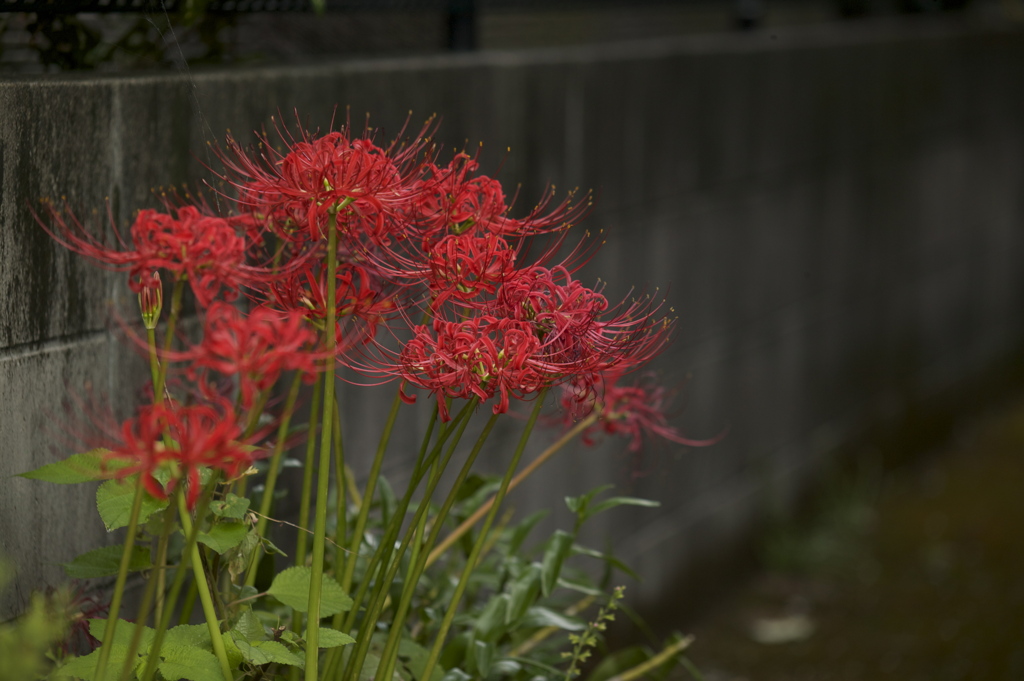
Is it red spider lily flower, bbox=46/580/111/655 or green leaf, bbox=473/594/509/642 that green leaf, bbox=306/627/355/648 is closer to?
red spider lily flower, bbox=46/580/111/655

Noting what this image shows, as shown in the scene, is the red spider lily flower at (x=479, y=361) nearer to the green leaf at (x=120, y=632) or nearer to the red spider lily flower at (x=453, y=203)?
the red spider lily flower at (x=453, y=203)

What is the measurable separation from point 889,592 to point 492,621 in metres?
2.35

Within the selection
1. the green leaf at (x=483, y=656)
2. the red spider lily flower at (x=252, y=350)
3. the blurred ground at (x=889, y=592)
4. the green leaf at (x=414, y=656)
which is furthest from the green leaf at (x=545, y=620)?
the blurred ground at (x=889, y=592)

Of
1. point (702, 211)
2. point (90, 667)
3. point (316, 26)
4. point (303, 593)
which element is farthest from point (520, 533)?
point (702, 211)

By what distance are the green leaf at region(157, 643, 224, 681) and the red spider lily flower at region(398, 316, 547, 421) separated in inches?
14.8

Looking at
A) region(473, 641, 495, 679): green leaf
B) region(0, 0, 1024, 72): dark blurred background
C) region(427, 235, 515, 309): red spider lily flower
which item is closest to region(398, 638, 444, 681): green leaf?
region(473, 641, 495, 679): green leaf

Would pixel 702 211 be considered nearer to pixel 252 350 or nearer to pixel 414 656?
pixel 414 656

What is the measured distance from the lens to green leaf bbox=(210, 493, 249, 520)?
1.31 meters

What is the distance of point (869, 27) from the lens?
468 centimetres

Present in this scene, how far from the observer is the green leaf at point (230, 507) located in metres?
1.31

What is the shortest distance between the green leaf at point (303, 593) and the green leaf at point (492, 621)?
1.67 feet

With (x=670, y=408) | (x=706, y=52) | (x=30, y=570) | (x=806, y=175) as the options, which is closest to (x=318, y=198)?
(x=30, y=570)

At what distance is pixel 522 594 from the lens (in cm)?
186

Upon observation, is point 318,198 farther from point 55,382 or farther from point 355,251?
point 55,382
